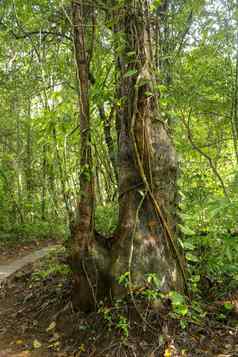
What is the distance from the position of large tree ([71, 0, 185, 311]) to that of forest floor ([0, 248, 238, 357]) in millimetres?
229

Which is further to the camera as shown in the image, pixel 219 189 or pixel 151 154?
pixel 219 189

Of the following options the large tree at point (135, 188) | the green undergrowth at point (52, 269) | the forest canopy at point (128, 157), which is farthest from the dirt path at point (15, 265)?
the large tree at point (135, 188)

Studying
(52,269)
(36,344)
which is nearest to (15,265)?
(52,269)

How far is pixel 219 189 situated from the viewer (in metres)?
4.80

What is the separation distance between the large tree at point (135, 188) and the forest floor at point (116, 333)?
23 centimetres

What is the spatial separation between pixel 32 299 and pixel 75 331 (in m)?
1.20

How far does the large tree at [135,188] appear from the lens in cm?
285

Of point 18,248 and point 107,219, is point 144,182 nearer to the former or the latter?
point 107,219

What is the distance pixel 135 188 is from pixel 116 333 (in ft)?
4.16

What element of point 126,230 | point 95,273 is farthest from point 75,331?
point 126,230

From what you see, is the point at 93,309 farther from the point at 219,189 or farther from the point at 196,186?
the point at 219,189

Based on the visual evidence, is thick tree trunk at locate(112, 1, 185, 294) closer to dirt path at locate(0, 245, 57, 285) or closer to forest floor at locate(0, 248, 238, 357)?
forest floor at locate(0, 248, 238, 357)

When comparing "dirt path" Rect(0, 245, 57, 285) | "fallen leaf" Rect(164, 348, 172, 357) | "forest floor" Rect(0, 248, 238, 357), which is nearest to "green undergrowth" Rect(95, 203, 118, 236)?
"forest floor" Rect(0, 248, 238, 357)

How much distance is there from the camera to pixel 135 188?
9.75ft
